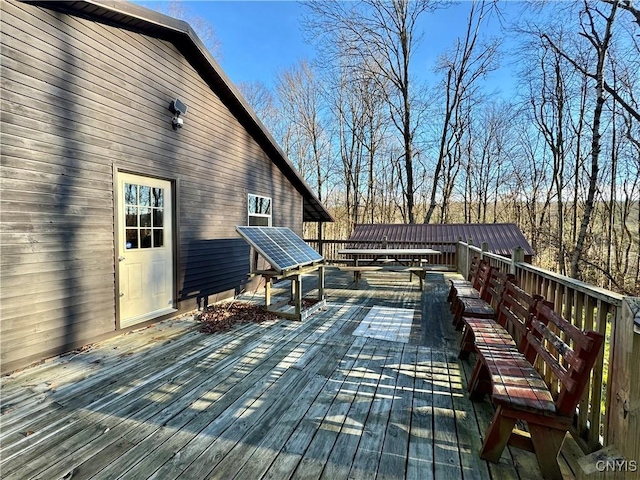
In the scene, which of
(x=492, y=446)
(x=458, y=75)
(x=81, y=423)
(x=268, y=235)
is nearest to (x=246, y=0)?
(x=268, y=235)

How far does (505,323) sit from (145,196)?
469 cm

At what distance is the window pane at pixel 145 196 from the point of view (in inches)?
172

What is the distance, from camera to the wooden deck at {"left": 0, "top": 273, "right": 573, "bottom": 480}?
173 cm

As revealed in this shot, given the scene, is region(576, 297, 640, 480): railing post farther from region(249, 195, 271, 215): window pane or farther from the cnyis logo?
region(249, 195, 271, 215): window pane

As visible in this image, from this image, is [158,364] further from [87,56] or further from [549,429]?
[87,56]

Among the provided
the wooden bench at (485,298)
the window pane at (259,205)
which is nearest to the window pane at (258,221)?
the window pane at (259,205)

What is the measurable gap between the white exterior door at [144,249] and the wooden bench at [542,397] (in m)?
4.13

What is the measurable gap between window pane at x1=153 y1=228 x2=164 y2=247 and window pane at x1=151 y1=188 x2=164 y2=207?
37 cm

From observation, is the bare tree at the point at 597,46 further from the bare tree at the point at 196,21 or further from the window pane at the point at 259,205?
the bare tree at the point at 196,21

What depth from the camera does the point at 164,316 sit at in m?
4.59

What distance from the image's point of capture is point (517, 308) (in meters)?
2.52

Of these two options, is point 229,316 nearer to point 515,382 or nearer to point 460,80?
point 515,382

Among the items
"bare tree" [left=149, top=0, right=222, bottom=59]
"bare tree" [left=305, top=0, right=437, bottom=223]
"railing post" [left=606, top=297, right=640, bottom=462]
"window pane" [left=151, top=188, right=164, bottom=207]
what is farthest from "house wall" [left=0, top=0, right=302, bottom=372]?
"bare tree" [left=149, top=0, right=222, bottom=59]

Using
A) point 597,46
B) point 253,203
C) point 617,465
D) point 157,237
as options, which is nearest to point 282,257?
point 157,237
